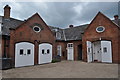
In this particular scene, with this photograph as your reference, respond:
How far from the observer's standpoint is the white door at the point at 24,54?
1396 centimetres

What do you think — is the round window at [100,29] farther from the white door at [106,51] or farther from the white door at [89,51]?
the white door at [89,51]

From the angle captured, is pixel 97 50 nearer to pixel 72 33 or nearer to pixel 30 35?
pixel 72 33

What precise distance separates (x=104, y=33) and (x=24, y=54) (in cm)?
1157

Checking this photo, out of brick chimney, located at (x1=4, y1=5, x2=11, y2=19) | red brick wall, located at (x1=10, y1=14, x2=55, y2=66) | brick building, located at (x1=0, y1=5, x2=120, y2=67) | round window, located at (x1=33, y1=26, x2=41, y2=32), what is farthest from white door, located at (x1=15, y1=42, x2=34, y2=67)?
→ brick chimney, located at (x1=4, y1=5, x2=11, y2=19)

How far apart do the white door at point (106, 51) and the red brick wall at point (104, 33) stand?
1.62 ft

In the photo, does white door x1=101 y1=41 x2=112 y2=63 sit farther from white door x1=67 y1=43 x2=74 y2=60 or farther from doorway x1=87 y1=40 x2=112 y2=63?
white door x1=67 y1=43 x2=74 y2=60

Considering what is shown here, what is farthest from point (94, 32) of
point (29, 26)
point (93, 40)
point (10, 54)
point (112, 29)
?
point (10, 54)

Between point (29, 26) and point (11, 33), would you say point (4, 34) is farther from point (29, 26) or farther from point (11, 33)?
point (29, 26)

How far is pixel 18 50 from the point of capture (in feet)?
46.3

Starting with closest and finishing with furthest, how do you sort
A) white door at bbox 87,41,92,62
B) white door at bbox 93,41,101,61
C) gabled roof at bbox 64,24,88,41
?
white door at bbox 87,41,92,62, white door at bbox 93,41,101,61, gabled roof at bbox 64,24,88,41

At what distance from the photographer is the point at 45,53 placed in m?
17.4

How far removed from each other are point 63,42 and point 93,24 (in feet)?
23.8

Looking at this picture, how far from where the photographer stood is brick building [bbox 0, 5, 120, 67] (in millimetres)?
13852

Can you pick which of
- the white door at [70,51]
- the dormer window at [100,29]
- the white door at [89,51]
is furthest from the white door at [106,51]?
the white door at [70,51]
